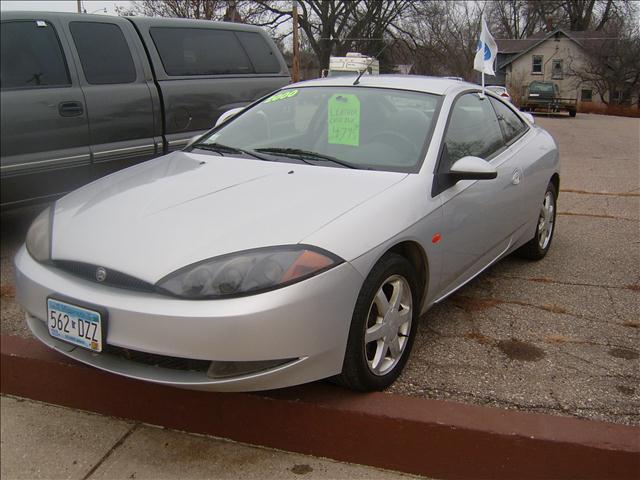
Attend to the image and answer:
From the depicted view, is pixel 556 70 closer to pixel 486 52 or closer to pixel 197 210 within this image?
pixel 486 52

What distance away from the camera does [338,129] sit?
11.1 ft

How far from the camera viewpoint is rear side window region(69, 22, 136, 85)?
200 inches

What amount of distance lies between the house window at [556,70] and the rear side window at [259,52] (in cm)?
4389

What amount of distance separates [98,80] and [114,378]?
3178 mm

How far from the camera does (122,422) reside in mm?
2828

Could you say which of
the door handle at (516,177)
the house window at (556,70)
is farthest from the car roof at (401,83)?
the house window at (556,70)

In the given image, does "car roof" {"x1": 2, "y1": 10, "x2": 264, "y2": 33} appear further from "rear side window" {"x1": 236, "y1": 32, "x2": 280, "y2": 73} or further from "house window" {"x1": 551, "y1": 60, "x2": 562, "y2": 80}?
"house window" {"x1": 551, "y1": 60, "x2": 562, "y2": 80}

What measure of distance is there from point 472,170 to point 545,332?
39.8 inches

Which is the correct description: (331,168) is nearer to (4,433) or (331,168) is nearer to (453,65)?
(4,433)

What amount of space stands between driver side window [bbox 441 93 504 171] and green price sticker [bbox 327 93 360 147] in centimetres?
50

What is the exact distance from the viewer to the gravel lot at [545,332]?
270cm

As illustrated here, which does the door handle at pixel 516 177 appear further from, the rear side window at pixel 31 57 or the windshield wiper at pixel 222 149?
the rear side window at pixel 31 57

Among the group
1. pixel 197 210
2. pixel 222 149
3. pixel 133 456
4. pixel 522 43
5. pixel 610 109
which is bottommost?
pixel 133 456

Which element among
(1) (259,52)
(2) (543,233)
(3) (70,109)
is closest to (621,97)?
(1) (259,52)
